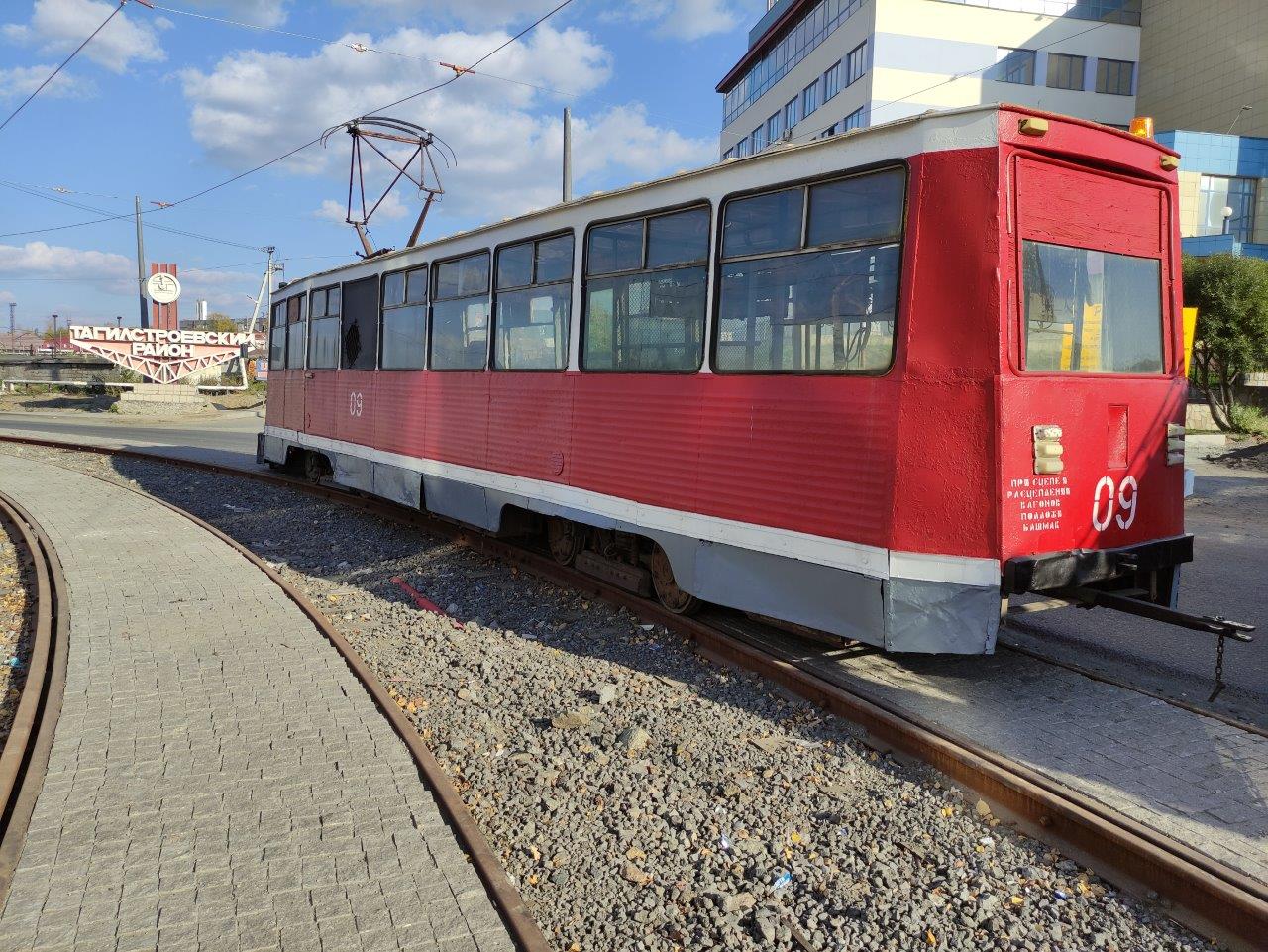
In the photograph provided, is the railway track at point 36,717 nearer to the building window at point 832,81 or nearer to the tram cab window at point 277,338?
the tram cab window at point 277,338

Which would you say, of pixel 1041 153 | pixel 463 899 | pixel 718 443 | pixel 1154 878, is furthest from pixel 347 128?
pixel 1154 878

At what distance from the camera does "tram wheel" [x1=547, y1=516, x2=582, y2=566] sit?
7.77m

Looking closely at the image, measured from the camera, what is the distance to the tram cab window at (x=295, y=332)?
13219 millimetres

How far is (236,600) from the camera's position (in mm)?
7266

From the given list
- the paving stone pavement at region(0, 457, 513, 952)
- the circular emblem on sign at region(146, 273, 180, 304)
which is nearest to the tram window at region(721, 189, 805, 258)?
the paving stone pavement at region(0, 457, 513, 952)

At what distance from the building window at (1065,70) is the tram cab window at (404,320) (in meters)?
37.6

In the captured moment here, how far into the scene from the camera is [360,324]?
11.1 m

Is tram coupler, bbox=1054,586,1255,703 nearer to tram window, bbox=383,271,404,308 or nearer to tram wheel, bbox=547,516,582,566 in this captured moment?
tram wheel, bbox=547,516,582,566

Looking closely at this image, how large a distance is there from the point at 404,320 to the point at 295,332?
173 inches

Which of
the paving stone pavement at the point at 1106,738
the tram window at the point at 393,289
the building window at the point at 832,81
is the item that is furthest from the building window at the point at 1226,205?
the paving stone pavement at the point at 1106,738

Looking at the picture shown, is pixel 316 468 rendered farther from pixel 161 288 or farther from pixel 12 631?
pixel 161 288

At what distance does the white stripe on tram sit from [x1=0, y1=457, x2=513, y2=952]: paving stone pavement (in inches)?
81.6

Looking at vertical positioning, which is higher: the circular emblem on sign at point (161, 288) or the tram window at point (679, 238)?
the circular emblem on sign at point (161, 288)

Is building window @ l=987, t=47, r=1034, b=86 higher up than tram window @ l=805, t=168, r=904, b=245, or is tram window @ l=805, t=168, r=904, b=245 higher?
building window @ l=987, t=47, r=1034, b=86
